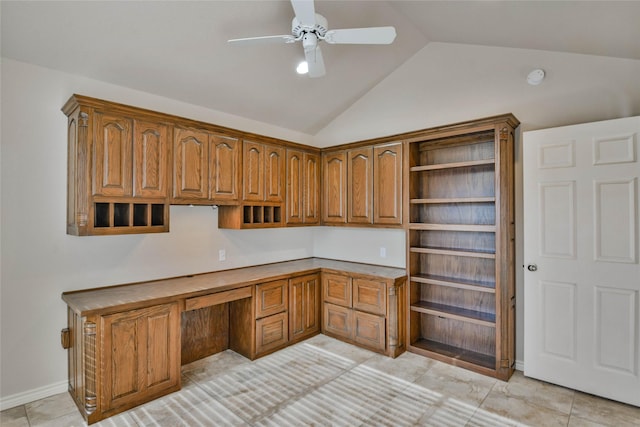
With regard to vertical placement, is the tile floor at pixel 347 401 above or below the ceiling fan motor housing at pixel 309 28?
below

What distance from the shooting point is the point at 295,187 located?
13.8 feet

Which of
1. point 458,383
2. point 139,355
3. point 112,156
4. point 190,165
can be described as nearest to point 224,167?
point 190,165

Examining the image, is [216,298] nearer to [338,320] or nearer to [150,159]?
[150,159]

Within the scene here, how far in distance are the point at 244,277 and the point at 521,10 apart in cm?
333

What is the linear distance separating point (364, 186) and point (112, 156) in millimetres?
2600

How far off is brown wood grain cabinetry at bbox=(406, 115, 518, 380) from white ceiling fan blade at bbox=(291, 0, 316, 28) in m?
1.87

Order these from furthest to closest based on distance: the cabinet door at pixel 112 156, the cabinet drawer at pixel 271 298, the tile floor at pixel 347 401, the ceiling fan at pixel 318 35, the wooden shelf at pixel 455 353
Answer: the cabinet drawer at pixel 271 298 → the wooden shelf at pixel 455 353 → the cabinet door at pixel 112 156 → the tile floor at pixel 347 401 → the ceiling fan at pixel 318 35

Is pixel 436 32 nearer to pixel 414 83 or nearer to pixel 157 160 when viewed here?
pixel 414 83

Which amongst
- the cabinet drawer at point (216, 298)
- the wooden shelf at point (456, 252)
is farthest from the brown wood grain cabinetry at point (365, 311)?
the cabinet drawer at point (216, 298)

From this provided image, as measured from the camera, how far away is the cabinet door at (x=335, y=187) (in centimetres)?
427

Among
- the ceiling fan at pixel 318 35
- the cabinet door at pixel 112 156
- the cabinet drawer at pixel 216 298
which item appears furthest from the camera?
the cabinet drawer at pixel 216 298

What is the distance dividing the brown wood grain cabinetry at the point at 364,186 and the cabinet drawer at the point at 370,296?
70 centimetres

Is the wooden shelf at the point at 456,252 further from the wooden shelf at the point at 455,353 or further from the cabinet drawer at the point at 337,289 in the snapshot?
the wooden shelf at the point at 455,353

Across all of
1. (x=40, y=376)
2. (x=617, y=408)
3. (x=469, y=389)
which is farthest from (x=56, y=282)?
(x=617, y=408)
